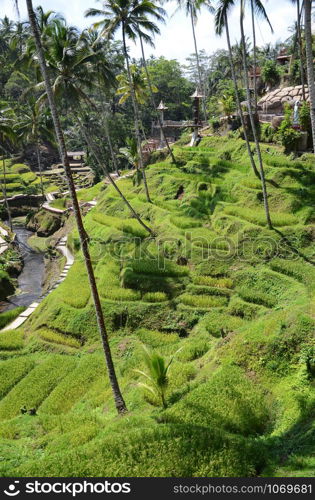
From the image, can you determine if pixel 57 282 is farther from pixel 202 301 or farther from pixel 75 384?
pixel 75 384

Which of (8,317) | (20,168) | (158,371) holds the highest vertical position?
(20,168)

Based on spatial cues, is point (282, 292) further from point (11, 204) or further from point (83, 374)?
point (11, 204)

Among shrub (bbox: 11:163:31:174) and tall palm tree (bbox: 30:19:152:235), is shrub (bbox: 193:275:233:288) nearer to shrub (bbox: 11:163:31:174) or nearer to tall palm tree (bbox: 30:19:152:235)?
tall palm tree (bbox: 30:19:152:235)

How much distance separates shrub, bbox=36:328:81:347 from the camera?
16.7 m

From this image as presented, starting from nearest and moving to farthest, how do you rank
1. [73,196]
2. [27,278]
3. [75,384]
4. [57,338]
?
[73,196] < [75,384] < [57,338] < [27,278]

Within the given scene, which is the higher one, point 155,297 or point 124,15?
point 124,15

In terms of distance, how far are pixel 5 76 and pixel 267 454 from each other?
260 ft

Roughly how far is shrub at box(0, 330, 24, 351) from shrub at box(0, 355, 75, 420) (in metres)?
2.10

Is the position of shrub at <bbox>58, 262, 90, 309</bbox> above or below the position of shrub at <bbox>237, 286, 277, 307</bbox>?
above

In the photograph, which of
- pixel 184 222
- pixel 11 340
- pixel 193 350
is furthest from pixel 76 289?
pixel 193 350

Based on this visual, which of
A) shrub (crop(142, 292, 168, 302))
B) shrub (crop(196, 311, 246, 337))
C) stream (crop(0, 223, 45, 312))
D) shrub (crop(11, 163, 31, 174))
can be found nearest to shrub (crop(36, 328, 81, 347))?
shrub (crop(142, 292, 168, 302))

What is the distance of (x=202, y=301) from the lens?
17.5 metres

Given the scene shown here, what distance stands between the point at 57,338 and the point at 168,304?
196 inches

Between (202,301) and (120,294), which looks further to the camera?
(120,294)
